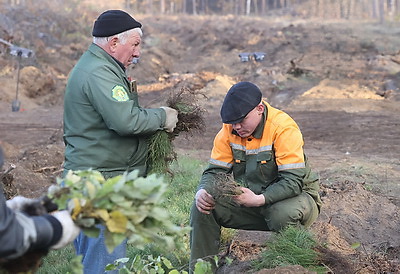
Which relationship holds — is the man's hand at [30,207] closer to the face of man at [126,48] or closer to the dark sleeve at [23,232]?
the dark sleeve at [23,232]

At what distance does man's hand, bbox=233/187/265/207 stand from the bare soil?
547mm

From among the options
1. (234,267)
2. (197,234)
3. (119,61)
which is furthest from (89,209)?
(234,267)

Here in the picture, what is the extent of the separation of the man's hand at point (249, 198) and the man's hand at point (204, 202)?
26 cm

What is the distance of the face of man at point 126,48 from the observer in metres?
4.62

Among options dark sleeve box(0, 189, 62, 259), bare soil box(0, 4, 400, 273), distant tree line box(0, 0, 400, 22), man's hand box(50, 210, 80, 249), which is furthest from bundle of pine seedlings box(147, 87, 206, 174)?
distant tree line box(0, 0, 400, 22)

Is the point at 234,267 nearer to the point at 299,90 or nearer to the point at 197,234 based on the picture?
the point at 197,234

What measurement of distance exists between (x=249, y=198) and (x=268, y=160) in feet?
1.28

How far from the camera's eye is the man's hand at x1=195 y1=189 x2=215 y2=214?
5035 mm

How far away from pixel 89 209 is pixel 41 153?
818 cm

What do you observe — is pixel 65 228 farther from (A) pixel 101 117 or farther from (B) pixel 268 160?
(B) pixel 268 160

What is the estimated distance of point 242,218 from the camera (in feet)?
17.4

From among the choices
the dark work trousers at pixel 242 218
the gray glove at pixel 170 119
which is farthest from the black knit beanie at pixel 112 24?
the dark work trousers at pixel 242 218

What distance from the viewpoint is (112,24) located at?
455cm

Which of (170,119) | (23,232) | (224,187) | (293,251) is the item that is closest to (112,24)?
(170,119)
